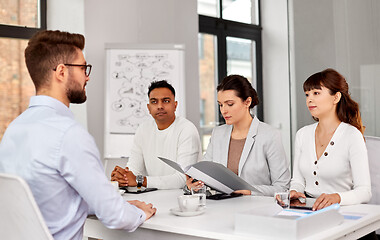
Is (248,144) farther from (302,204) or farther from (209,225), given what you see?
(209,225)

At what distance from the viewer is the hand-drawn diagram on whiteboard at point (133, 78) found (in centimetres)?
502

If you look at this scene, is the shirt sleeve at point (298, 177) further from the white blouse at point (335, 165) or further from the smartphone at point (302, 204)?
the smartphone at point (302, 204)

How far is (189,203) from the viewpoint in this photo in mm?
2051

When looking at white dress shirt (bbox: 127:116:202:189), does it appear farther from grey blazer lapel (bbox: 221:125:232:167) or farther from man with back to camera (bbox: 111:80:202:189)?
grey blazer lapel (bbox: 221:125:232:167)

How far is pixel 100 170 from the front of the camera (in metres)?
1.78

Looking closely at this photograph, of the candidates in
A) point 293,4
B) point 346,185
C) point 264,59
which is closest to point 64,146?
point 346,185

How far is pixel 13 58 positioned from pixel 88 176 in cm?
354

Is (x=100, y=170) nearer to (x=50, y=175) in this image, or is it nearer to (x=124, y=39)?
(x=50, y=175)

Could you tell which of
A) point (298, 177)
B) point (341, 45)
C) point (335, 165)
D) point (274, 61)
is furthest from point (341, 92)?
point (274, 61)

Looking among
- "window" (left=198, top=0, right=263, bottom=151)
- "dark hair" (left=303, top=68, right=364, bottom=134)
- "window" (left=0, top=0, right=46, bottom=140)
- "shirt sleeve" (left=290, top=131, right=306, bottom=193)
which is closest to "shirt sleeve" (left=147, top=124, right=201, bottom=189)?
"shirt sleeve" (left=290, top=131, right=306, bottom=193)

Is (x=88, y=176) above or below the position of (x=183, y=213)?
above

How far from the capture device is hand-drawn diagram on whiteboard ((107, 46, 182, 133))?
5.02m

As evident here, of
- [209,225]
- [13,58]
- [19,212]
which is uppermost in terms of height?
[13,58]

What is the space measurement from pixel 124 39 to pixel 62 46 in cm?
357
